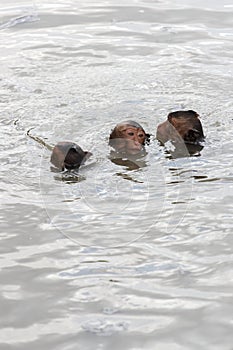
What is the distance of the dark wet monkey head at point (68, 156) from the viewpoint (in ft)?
18.0

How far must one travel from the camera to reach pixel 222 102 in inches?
273

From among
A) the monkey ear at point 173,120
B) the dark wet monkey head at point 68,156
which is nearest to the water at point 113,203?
the dark wet monkey head at point 68,156

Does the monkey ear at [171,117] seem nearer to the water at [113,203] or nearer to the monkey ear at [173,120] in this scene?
the monkey ear at [173,120]

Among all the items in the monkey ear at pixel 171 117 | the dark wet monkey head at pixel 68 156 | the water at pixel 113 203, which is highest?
the monkey ear at pixel 171 117

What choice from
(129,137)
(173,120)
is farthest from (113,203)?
(173,120)

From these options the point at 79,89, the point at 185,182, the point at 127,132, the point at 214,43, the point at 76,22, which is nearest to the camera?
the point at 185,182

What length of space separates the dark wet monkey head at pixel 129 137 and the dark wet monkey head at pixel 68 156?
480mm

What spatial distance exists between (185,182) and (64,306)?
1.78 m

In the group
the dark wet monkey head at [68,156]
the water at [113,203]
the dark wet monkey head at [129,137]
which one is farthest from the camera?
the dark wet monkey head at [129,137]

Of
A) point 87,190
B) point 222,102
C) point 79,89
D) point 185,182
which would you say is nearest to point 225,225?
point 185,182

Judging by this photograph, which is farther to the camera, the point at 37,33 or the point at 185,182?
the point at 37,33

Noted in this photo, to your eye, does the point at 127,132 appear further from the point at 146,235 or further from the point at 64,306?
the point at 64,306

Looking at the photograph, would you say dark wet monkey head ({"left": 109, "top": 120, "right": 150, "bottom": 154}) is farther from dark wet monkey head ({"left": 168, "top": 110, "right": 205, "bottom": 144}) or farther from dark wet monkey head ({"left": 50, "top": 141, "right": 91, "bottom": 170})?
dark wet monkey head ({"left": 50, "top": 141, "right": 91, "bottom": 170})

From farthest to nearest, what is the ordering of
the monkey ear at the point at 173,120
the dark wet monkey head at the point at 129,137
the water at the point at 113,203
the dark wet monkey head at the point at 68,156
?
1. the monkey ear at the point at 173,120
2. the dark wet monkey head at the point at 129,137
3. the dark wet monkey head at the point at 68,156
4. the water at the point at 113,203
